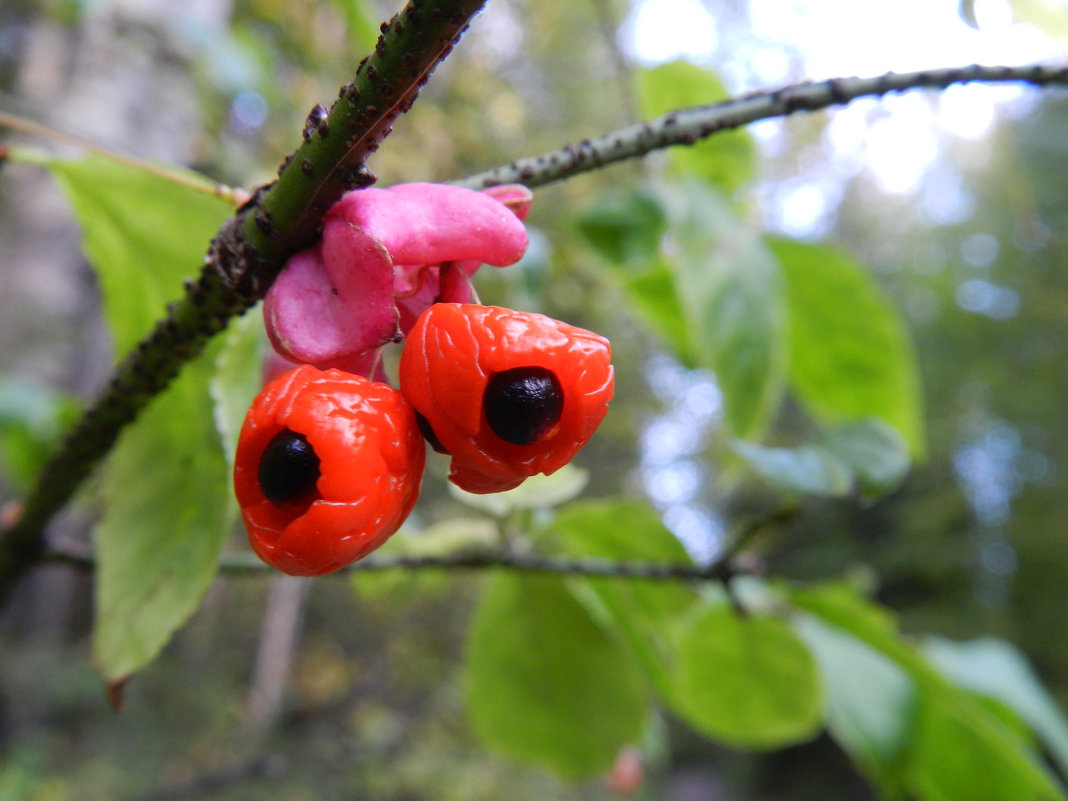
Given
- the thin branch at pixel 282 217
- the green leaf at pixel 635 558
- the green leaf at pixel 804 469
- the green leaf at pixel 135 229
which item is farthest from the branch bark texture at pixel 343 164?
the green leaf at pixel 635 558

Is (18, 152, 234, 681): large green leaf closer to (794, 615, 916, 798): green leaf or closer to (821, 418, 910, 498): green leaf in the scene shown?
(821, 418, 910, 498): green leaf

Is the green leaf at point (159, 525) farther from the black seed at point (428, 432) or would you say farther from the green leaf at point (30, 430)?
the green leaf at point (30, 430)

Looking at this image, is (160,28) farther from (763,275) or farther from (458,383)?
(458,383)

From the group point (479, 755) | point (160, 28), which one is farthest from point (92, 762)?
point (160, 28)

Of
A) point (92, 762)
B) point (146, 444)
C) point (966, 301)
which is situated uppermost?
point (146, 444)

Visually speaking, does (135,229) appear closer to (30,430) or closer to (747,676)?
(30,430)
